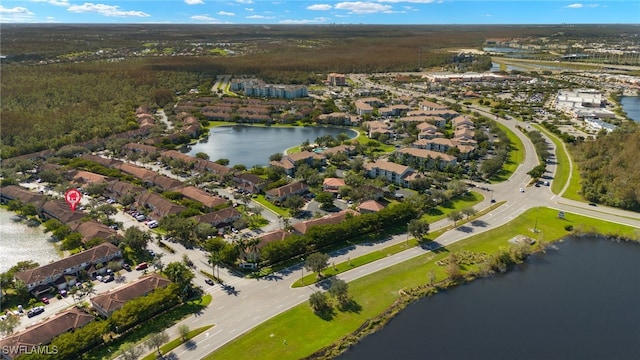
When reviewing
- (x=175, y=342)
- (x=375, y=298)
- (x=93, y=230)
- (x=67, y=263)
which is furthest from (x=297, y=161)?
(x=175, y=342)

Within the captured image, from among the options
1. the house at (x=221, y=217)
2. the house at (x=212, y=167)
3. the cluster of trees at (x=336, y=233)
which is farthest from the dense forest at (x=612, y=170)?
the house at (x=212, y=167)

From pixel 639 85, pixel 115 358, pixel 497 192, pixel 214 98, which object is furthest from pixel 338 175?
pixel 639 85

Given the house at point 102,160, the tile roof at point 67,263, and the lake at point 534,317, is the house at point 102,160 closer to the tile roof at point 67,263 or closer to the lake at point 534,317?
the tile roof at point 67,263

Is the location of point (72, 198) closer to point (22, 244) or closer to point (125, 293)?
point (22, 244)

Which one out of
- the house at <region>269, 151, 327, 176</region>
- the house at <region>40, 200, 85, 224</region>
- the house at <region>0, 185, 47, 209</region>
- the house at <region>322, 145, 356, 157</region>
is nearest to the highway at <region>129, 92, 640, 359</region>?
the house at <region>40, 200, 85, 224</region>

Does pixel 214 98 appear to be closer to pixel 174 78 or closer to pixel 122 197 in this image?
pixel 174 78
